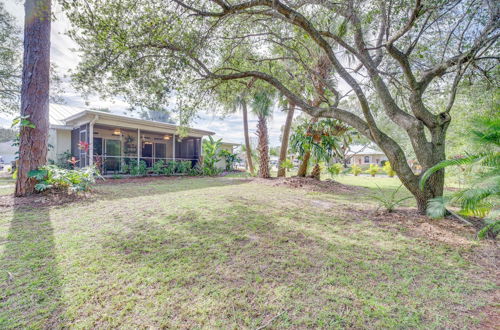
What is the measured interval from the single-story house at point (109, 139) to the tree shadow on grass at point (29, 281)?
6.88 metres

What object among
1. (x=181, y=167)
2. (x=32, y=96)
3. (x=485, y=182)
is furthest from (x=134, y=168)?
(x=485, y=182)

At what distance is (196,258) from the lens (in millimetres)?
2527

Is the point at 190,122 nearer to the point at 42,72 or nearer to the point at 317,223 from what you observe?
the point at 42,72

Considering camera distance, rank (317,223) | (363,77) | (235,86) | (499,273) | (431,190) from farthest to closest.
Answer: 1. (235,86)
2. (363,77)
3. (431,190)
4. (317,223)
5. (499,273)

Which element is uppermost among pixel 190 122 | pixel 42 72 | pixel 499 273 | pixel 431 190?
pixel 42 72

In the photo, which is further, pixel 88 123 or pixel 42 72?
pixel 88 123

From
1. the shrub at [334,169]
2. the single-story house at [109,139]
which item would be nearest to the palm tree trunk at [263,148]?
the shrub at [334,169]

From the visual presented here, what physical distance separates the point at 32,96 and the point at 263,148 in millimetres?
9124

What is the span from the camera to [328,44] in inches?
187

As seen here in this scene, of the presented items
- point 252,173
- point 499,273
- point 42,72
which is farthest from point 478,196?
point 252,173

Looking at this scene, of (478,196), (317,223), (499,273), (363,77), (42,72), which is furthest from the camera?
(363,77)

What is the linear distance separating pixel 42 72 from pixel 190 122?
155 inches

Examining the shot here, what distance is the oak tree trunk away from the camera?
5527mm

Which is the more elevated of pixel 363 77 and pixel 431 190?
pixel 363 77
